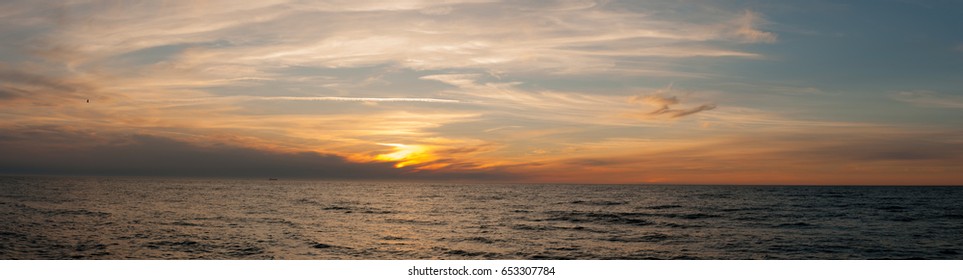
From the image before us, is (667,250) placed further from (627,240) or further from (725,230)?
(725,230)

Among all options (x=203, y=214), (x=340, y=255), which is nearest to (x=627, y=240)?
(x=340, y=255)

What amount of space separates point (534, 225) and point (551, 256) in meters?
17.7

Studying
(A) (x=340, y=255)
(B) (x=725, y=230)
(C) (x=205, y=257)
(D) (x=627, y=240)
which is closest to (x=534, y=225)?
(D) (x=627, y=240)

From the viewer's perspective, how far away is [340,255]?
30.8 m

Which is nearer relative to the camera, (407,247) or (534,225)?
(407,247)
